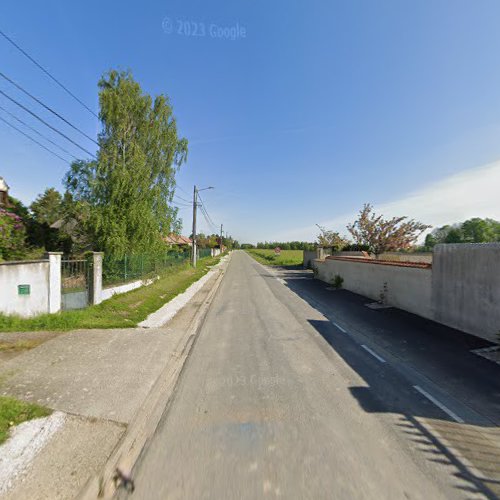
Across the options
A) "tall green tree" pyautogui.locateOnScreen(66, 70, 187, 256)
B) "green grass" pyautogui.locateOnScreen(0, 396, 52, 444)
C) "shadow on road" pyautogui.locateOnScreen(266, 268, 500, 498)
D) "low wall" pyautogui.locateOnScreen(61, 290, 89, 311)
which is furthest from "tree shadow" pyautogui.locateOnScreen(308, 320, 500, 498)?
"tall green tree" pyautogui.locateOnScreen(66, 70, 187, 256)

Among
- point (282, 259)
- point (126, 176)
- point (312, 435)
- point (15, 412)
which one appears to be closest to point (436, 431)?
point (312, 435)

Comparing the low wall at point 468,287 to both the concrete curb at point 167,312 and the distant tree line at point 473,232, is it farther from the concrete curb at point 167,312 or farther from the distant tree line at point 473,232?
the distant tree line at point 473,232

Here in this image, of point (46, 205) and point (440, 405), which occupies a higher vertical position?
point (46, 205)

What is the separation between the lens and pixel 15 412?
12.5 ft

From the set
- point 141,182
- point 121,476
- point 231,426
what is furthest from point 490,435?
point 141,182

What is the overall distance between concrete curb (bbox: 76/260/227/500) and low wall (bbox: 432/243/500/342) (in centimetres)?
769

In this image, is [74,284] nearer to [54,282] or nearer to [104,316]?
[54,282]

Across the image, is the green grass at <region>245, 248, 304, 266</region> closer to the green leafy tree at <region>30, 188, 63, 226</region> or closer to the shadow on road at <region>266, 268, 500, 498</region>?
the green leafy tree at <region>30, 188, 63, 226</region>

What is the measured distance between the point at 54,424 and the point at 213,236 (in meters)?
96.8

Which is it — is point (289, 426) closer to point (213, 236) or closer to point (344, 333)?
point (344, 333)

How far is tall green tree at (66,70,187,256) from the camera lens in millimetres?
15539

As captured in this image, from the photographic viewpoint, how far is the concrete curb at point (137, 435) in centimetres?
272

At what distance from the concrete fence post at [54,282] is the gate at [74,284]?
281 millimetres

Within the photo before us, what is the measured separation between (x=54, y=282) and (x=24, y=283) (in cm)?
79
